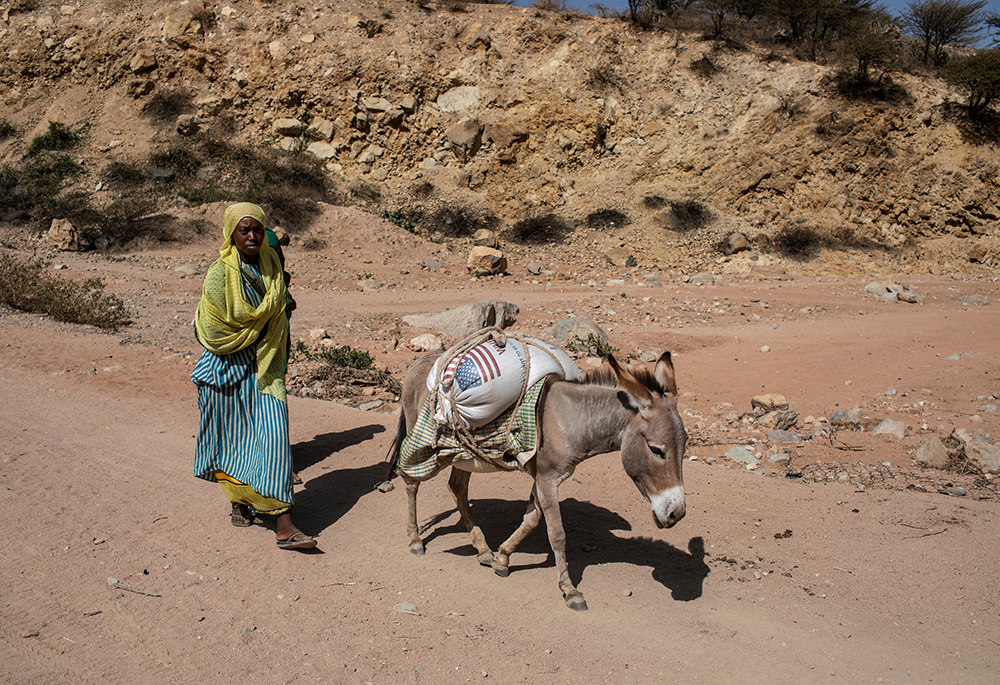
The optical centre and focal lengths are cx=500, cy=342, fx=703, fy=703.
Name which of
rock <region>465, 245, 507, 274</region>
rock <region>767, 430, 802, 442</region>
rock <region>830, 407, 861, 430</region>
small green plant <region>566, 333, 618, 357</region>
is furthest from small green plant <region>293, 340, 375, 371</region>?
rock <region>465, 245, 507, 274</region>

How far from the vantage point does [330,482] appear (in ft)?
18.1

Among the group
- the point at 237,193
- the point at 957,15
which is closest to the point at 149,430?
the point at 237,193

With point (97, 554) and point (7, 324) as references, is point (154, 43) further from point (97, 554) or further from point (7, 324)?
point (97, 554)

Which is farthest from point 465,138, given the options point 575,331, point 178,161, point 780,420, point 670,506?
point 670,506

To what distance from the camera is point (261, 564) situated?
162 inches

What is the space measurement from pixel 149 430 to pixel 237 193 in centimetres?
1527

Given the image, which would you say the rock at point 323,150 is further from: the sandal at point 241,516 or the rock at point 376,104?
the sandal at point 241,516

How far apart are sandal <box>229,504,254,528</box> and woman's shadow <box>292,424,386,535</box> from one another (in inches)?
12.6

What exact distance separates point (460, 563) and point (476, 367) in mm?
1253

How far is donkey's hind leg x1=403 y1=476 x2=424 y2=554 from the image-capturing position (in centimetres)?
437

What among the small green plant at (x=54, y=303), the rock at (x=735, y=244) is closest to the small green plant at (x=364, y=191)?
the rock at (x=735, y=244)

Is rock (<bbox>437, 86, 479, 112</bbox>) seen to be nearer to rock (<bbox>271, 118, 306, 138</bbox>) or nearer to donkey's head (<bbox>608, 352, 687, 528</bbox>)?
rock (<bbox>271, 118, 306, 138</bbox>)

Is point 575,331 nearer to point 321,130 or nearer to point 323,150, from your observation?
point 323,150

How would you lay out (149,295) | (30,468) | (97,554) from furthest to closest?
(149,295), (30,468), (97,554)
